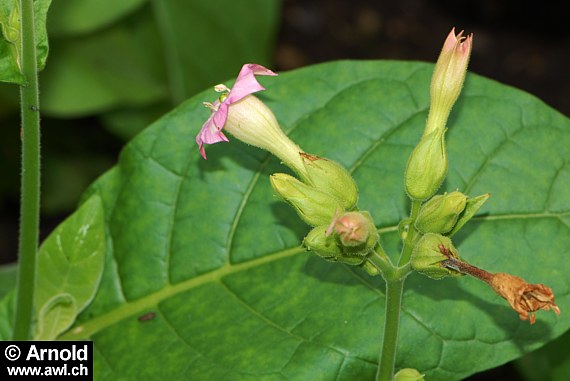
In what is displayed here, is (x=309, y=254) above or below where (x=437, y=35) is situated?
below

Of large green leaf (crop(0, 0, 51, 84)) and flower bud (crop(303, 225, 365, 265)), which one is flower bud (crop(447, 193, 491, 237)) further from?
large green leaf (crop(0, 0, 51, 84))

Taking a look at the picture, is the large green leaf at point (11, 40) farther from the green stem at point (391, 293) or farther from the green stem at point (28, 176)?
the green stem at point (391, 293)

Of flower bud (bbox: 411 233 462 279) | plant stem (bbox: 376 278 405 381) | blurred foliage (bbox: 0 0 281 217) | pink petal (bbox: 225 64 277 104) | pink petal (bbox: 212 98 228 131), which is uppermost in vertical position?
blurred foliage (bbox: 0 0 281 217)

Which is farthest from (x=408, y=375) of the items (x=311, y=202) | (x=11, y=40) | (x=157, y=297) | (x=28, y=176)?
(x=11, y=40)

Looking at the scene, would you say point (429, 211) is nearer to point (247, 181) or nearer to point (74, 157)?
point (247, 181)

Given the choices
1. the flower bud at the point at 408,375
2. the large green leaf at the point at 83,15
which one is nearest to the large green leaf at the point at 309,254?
the flower bud at the point at 408,375

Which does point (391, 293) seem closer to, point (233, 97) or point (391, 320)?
point (391, 320)

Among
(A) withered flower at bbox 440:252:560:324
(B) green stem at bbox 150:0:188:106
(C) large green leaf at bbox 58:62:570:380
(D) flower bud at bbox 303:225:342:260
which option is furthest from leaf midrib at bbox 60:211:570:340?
(B) green stem at bbox 150:0:188:106
